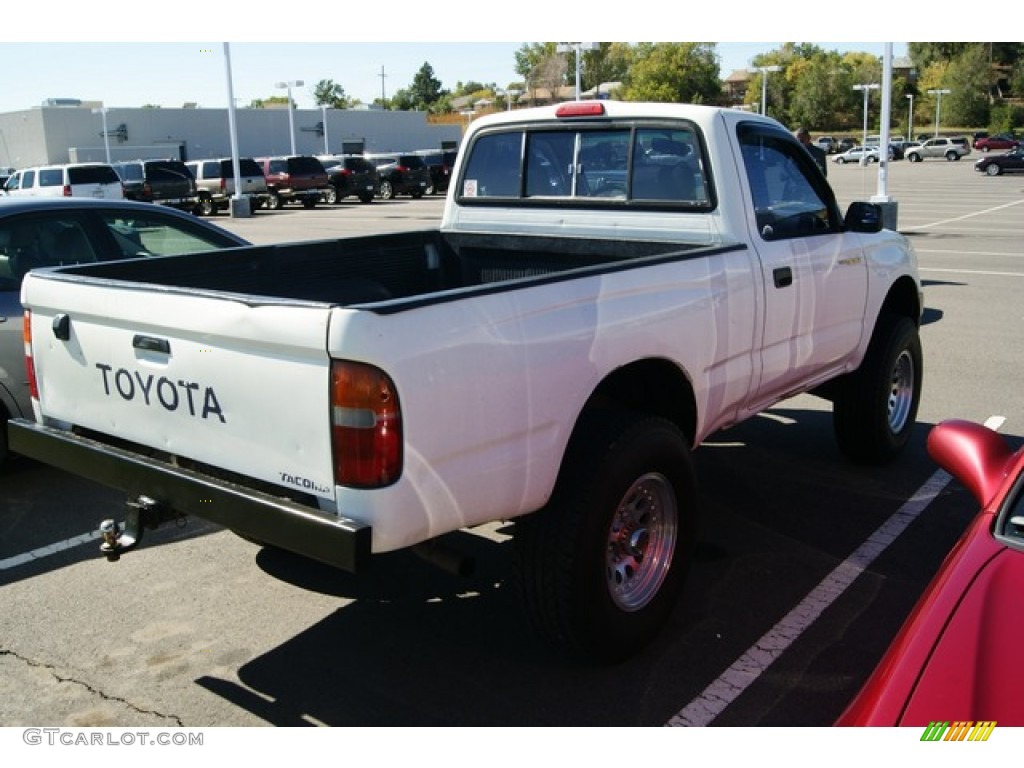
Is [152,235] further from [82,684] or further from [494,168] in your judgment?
[82,684]

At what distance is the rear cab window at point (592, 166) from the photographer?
15.7 ft

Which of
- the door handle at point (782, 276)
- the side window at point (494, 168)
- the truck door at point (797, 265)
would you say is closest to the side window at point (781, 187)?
the truck door at point (797, 265)

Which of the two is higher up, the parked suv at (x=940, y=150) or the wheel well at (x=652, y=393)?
the parked suv at (x=940, y=150)

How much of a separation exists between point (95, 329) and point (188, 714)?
1.41m

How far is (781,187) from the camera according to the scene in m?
5.04

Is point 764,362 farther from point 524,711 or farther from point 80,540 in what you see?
point 80,540

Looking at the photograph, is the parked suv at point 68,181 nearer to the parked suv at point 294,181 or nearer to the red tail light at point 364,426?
the parked suv at point 294,181

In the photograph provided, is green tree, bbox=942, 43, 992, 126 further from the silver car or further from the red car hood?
the red car hood

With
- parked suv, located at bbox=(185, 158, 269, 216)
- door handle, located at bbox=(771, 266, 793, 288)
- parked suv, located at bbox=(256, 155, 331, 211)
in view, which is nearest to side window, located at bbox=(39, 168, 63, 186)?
parked suv, located at bbox=(185, 158, 269, 216)

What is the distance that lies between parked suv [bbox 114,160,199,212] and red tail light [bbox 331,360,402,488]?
97.4ft

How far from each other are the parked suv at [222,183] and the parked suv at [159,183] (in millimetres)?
Answer: 1220

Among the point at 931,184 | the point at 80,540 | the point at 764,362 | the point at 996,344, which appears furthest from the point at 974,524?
the point at 931,184

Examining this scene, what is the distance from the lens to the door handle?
460cm

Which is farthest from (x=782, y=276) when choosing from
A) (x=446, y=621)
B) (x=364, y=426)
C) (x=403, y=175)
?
(x=403, y=175)
